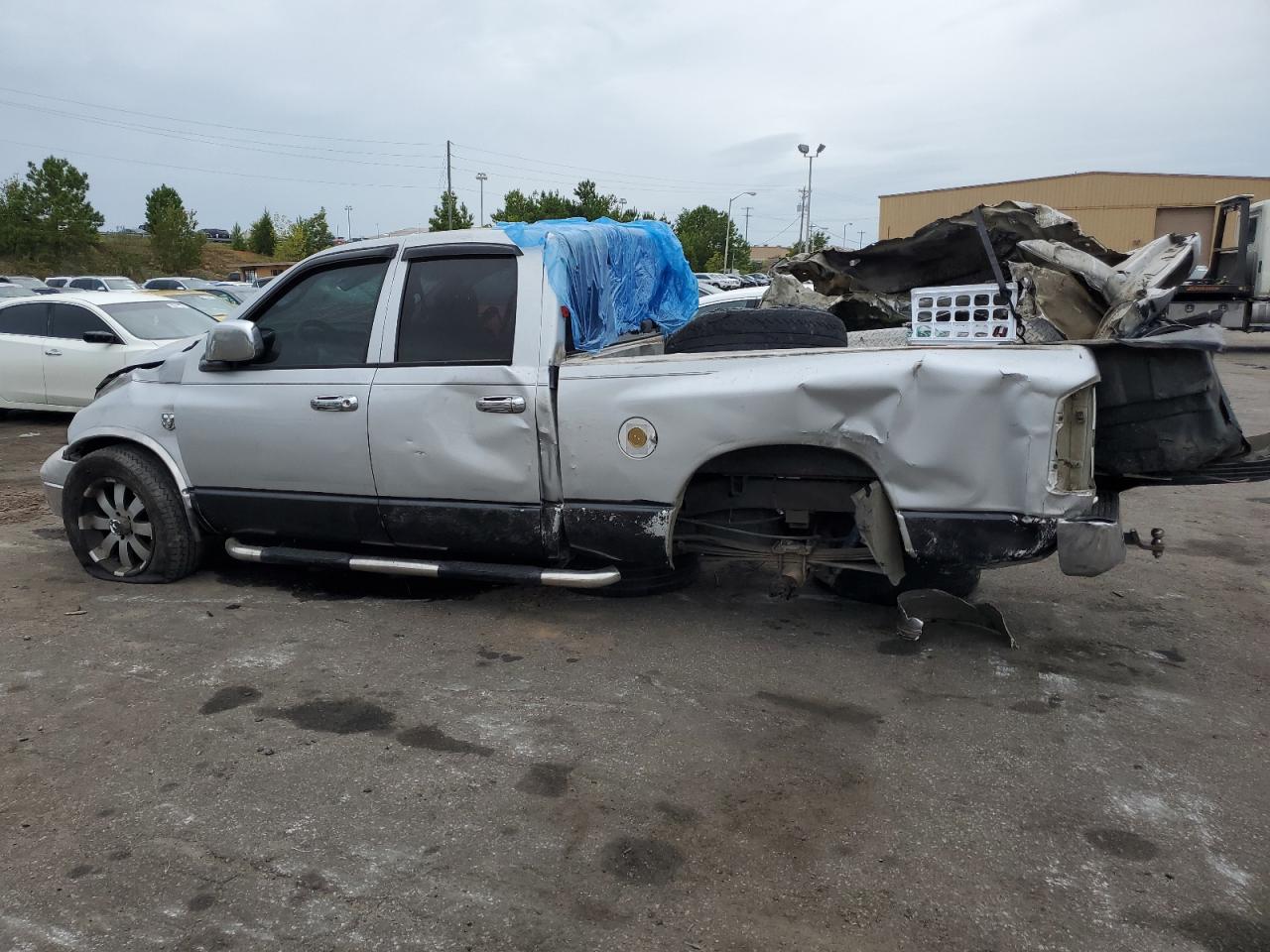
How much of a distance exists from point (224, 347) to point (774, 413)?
2820mm

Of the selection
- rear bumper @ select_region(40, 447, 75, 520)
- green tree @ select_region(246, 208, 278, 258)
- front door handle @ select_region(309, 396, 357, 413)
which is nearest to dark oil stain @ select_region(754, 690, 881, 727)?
front door handle @ select_region(309, 396, 357, 413)

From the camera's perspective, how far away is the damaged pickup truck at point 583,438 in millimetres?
3883

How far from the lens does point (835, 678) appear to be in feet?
13.8

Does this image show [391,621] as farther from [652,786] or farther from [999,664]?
[999,664]

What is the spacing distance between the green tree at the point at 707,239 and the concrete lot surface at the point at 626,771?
62718 millimetres

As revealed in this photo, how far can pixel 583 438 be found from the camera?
4.39 meters

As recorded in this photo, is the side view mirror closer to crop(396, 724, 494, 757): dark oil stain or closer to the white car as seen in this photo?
crop(396, 724, 494, 757): dark oil stain

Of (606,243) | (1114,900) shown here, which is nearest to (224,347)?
(606,243)

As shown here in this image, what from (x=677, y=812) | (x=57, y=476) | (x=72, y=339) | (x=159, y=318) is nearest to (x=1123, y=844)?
(x=677, y=812)

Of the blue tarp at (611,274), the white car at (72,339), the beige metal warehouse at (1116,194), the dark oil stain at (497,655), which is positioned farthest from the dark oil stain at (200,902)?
the beige metal warehouse at (1116,194)

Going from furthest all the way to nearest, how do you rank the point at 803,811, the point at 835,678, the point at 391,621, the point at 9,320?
the point at 9,320, the point at 391,621, the point at 835,678, the point at 803,811

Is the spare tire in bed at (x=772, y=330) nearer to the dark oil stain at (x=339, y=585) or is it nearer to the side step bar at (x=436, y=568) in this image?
the side step bar at (x=436, y=568)

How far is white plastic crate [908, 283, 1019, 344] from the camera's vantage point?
437cm

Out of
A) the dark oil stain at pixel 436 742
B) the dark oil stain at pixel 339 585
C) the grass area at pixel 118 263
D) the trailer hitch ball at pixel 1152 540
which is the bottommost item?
the dark oil stain at pixel 436 742
